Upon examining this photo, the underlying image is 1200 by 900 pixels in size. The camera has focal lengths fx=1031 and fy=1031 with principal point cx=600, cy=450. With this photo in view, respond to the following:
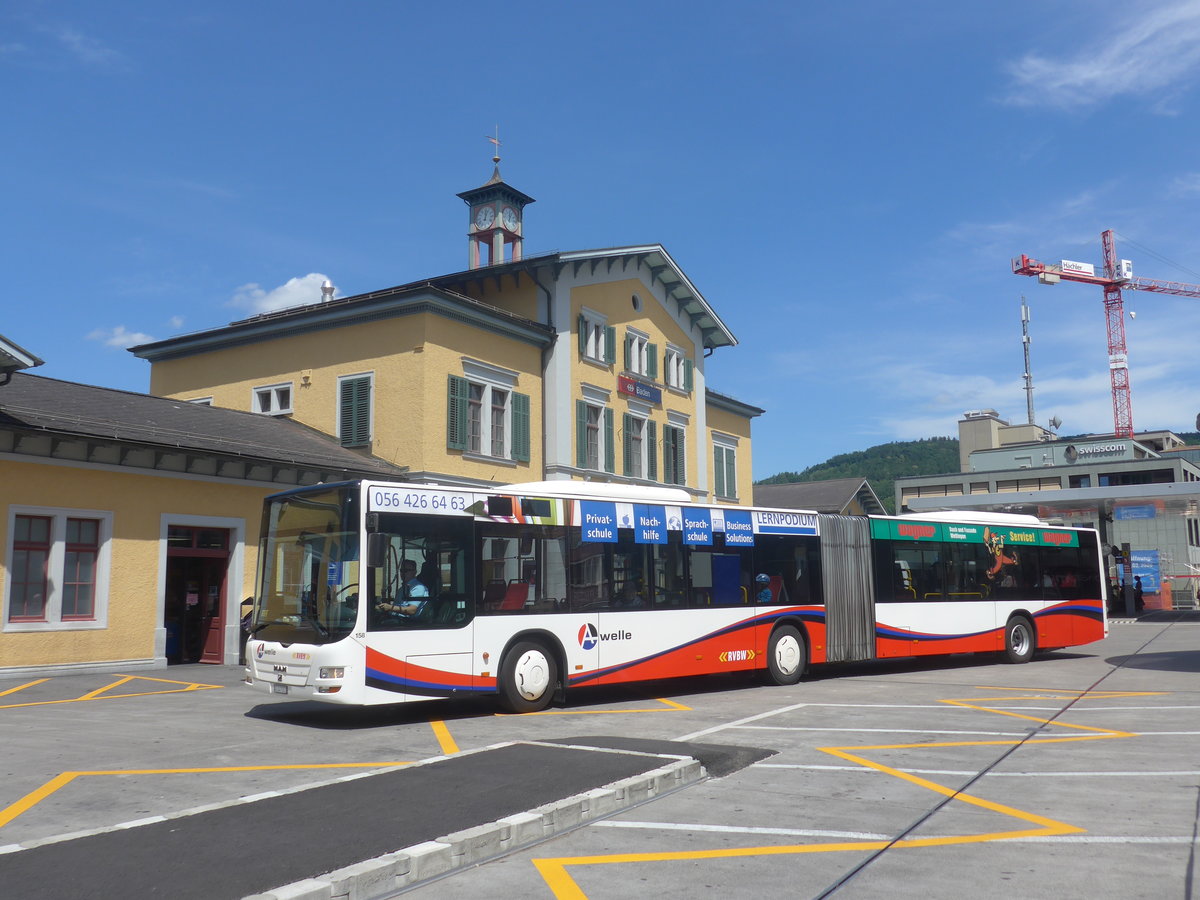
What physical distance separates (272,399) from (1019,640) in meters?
18.6

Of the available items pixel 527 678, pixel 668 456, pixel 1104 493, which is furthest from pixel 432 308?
pixel 1104 493

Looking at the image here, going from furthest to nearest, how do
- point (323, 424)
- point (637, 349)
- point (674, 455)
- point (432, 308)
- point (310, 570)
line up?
point (674, 455) → point (637, 349) → point (323, 424) → point (432, 308) → point (310, 570)

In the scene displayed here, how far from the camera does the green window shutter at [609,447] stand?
97.2 ft

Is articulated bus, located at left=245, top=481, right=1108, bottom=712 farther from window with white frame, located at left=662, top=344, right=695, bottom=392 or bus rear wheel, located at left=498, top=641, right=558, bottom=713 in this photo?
window with white frame, located at left=662, top=344, right=695, bottom=392

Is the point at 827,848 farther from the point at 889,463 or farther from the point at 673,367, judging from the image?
the point at 889,463

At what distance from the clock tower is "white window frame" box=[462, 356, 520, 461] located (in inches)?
353

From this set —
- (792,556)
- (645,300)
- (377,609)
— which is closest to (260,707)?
(377,609)

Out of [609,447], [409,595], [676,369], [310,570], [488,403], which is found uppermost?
[676,369]

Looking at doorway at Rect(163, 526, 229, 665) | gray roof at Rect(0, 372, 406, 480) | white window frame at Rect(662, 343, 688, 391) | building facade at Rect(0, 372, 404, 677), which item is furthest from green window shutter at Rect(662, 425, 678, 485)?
doorway at Rect(163, 526, 229, 665)

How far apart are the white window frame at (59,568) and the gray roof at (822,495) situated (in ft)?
111

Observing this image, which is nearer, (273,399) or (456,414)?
(456,414)

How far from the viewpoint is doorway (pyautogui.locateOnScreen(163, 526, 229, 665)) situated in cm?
1973

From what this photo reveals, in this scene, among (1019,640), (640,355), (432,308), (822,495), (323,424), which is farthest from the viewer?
(822,495)

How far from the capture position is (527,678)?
13.1m
